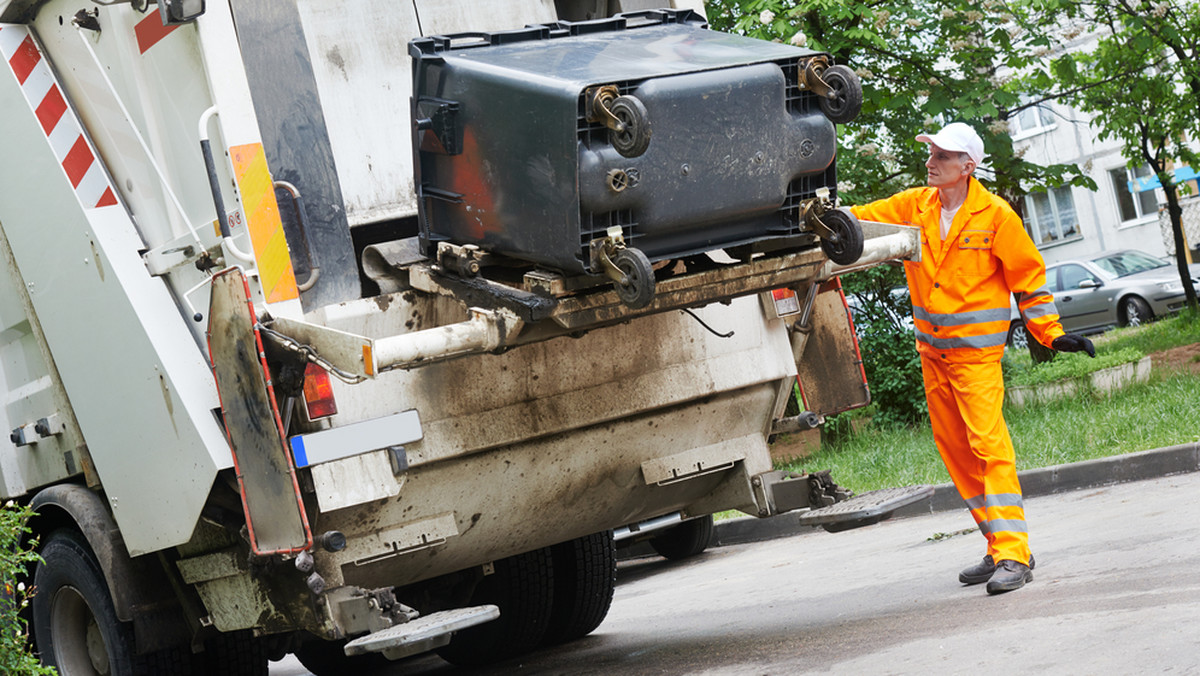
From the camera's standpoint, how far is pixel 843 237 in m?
3.60

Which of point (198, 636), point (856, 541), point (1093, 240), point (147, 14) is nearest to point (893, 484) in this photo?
point (856, 541)

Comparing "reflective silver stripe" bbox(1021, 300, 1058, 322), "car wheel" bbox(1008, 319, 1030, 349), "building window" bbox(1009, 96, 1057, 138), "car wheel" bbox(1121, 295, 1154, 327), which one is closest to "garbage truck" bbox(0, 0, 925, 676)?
"reflective silver stripe" bbox(1021, 300, 1058, 322)

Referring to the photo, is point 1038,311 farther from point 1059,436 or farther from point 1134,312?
point 1134,312

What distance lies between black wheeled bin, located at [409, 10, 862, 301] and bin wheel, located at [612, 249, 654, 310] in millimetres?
15

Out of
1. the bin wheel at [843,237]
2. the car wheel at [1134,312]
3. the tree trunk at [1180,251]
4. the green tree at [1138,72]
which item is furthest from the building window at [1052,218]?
the bin wheel at [843,237]

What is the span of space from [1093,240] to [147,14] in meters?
27.4

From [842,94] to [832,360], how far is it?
1.41 meters

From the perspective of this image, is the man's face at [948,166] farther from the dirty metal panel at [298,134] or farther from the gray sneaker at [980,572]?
the dirty metal panel at [298,134]

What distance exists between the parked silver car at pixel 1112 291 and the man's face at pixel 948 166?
1305 cm

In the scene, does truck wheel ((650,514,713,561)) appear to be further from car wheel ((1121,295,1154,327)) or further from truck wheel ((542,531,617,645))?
car wheel ((1121,295,1154,327))

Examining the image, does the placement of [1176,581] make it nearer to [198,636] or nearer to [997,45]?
[198,636]

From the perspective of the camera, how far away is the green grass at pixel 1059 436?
7.12m

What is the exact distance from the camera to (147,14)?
3.70 meters

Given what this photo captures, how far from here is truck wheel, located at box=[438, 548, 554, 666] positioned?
5.31m
